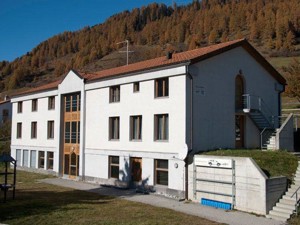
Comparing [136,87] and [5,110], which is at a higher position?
[5,110]

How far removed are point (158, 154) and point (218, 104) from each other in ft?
15.6

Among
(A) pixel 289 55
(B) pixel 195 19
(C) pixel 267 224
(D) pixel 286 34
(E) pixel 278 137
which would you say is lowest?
(C) pixel 267 224

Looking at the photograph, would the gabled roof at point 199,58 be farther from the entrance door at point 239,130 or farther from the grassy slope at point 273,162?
the grassy slope at point 273,162

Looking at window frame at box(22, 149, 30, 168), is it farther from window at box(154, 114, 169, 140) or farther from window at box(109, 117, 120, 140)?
window at box(154, 114, 169, 140)

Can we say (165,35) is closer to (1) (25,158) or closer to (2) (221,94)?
(1) (25,158)

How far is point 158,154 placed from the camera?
69.2 ft

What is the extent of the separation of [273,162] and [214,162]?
285cm

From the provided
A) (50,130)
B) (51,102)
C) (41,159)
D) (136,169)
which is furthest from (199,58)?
(41,159)

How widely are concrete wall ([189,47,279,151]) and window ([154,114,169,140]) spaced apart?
6.17 ft

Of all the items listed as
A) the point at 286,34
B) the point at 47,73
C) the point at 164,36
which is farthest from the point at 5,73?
the point at 286,34

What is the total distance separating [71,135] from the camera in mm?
29016

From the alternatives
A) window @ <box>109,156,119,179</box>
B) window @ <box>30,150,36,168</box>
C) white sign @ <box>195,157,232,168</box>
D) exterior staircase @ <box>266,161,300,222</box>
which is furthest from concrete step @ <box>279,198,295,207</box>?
window @ <box>30,150,36,168</box>

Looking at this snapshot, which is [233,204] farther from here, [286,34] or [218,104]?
[286,34]

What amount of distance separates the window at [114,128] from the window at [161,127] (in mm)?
3854
